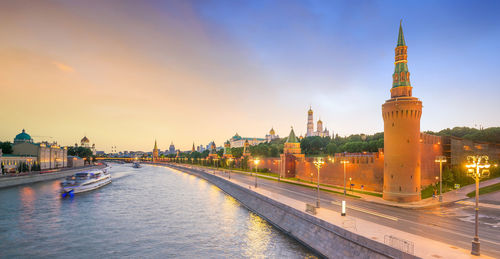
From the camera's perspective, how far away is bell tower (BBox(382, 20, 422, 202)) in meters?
38.5

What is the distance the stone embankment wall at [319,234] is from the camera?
18111 millimetres

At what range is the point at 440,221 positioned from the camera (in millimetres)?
27047

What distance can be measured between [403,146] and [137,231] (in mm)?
34291

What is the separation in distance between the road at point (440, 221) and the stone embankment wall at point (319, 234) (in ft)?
17.0

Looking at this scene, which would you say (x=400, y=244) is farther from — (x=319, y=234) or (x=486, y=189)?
(x=486, y=189)

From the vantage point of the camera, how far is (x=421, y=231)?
76.3 ft

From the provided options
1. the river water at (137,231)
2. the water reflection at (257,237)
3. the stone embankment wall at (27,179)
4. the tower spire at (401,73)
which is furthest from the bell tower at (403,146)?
the stone embankment wall at (27,179)

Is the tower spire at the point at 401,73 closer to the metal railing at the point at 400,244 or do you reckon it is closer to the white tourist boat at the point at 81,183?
the metal railing at the point at 400,244

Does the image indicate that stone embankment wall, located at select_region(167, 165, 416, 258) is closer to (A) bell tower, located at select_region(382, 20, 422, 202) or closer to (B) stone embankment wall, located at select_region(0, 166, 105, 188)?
(A) bell tower, located at select_region(382, 20, 422, 202)

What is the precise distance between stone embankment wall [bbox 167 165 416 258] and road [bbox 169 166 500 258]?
5173 mm

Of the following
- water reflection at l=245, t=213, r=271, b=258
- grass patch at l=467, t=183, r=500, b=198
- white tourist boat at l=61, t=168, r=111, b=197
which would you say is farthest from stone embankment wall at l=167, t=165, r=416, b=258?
white tourist boat at l=61, t=168, r=111, b=197

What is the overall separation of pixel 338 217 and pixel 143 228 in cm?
2182

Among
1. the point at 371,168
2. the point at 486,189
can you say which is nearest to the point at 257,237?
the point at 371,168

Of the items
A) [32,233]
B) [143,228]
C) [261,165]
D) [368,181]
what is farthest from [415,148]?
[261,165]
